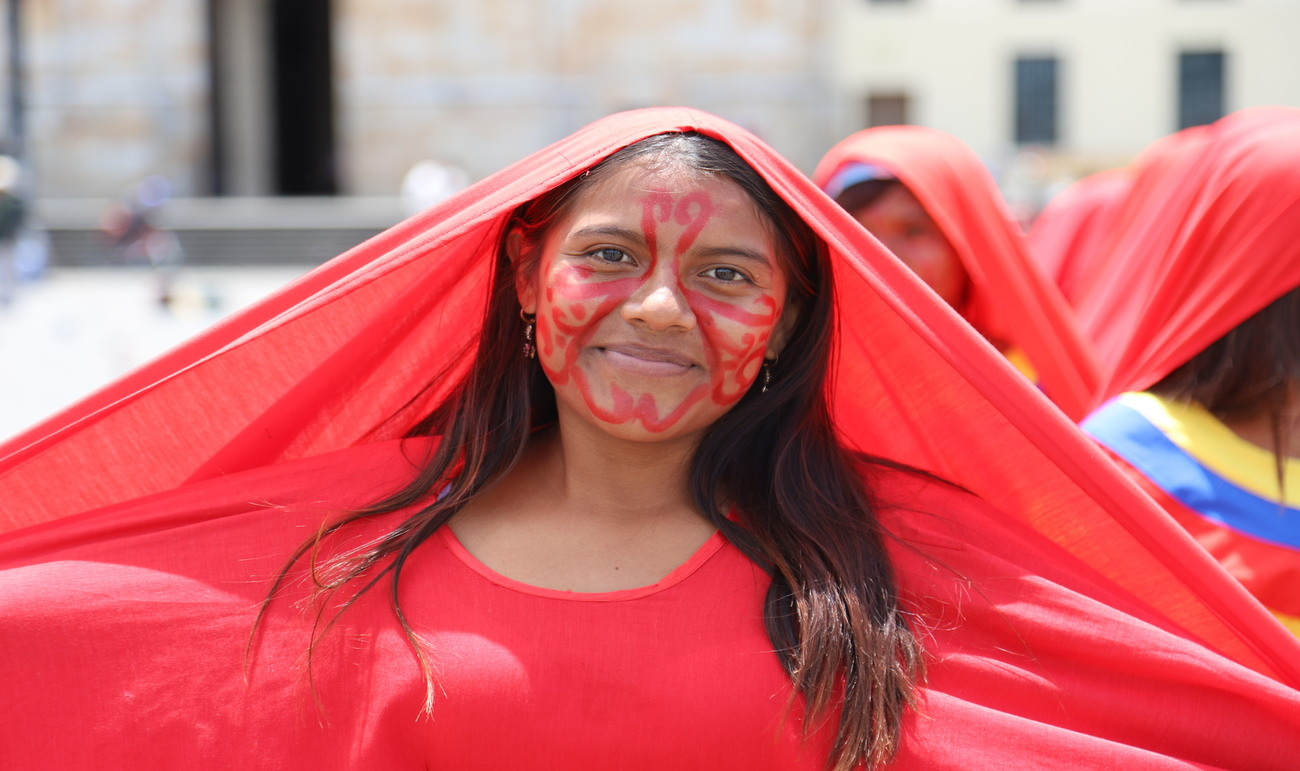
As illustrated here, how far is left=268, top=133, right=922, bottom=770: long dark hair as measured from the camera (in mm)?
1867

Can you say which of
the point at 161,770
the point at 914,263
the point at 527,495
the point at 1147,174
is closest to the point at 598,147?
the point at 527,495

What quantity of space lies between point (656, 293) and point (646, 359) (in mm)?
104

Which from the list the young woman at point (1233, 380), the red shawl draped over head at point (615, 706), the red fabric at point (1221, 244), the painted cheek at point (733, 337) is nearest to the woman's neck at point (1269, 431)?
the young woman at point (1233, 380)

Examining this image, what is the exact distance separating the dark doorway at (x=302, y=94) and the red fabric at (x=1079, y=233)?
19.4m

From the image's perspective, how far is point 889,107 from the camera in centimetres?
2980

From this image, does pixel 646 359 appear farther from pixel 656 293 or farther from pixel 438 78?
A: pixel 438 78

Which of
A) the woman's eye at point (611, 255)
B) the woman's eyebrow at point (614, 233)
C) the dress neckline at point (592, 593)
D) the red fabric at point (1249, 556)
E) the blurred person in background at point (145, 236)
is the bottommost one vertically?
the blurred person in background at point (145, 236)

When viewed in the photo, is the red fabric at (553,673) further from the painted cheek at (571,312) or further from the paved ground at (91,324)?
the paved ground at (91,324)

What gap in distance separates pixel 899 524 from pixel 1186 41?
3050 centimetres

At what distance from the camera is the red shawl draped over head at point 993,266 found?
382cm

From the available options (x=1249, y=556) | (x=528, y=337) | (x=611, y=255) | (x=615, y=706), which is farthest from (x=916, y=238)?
(x=615, y=706)

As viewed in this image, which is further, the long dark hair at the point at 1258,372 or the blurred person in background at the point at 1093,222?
the blurred person in background at the point at 1093,222

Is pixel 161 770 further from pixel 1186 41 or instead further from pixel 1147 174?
pixel 1186 41

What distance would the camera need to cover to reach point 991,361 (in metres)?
2.00
